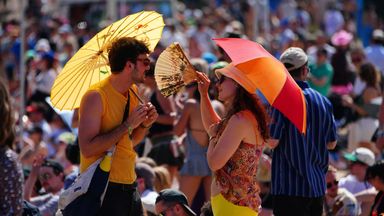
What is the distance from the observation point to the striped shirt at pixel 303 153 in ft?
21.7

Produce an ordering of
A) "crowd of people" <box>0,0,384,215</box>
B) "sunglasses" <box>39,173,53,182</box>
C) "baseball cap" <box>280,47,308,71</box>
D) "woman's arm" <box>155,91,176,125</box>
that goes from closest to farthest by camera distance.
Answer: "crowd of people" <box>0,0,384,215</box> < "baseball cap" <box>280,47,308,71</box> < "sunglasses" <box>39,173,53,182</box> < "woman's arm" <box>155,91,176,125</box>

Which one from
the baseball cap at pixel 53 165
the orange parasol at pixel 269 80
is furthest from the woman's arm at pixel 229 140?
the baseball cap at pixel 53 165

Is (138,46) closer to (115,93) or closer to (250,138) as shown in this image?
(115,93)

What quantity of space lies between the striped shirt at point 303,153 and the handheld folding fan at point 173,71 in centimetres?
74

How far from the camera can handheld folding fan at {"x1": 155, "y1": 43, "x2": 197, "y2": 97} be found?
20.5 feet

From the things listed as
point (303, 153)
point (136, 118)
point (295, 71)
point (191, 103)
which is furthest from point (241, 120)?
point (191, 103)

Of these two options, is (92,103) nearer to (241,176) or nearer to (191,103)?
(241,176)

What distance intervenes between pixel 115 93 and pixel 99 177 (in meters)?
0.49

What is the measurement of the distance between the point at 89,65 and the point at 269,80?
1271mm

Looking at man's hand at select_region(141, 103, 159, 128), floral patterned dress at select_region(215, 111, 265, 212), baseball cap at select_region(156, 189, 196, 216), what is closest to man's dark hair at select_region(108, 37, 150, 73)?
man's hand at select_region(141, 103, 159, 128)

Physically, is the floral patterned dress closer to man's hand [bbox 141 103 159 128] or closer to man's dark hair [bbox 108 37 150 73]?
man's hand [bbox 141 103 159 128]

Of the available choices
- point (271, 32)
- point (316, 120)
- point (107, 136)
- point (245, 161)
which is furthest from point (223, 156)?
point (271, 32)

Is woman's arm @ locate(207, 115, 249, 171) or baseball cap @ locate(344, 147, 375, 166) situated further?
baseball cap @ locate(344, 147, 375, 166)

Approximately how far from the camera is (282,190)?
6.66 m
